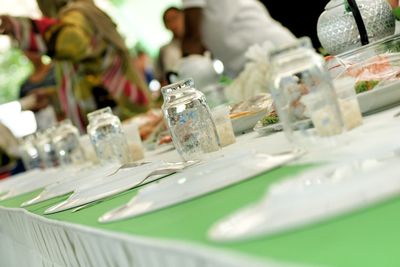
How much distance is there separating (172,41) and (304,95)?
20.6 ft

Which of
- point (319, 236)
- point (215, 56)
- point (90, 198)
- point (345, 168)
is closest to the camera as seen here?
point (319, 236)

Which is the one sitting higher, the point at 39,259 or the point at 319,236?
the point at 319,236

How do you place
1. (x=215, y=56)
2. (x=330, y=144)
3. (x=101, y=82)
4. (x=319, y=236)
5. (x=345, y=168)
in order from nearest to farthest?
(x=319, y=236)
(x=345, y=168)
(x=330, y=144)
(x=215, y=56)
(x=101, y=82)

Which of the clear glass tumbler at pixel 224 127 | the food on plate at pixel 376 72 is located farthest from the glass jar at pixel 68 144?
the food on plate at pixel 376 72

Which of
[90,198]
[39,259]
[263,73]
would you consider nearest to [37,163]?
[263,73]

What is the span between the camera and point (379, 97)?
4.09 ft

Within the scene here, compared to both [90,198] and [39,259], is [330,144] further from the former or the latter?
[39,259]

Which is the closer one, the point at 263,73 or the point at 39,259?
the point at 39,259

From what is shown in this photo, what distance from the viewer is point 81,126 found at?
182 inches

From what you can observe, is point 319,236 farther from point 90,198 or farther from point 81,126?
point 81,126

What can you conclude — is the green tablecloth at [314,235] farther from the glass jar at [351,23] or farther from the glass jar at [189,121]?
the glass jar at [351,23]

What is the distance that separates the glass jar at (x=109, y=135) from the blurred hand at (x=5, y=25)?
1.99m

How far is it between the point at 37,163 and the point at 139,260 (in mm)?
3707

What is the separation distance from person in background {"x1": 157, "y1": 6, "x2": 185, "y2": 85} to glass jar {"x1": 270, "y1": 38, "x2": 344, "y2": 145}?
526 cm
